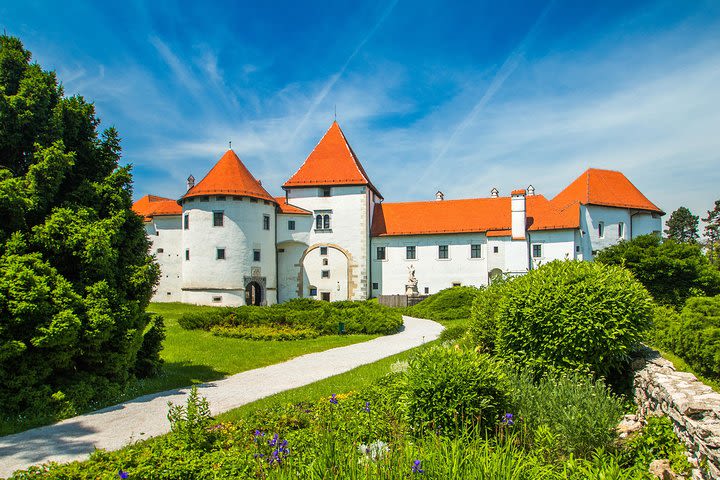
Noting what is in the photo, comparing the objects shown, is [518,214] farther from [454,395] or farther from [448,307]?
[454,395]

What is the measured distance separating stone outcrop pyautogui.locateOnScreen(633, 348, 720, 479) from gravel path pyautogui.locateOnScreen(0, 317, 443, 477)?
636cm

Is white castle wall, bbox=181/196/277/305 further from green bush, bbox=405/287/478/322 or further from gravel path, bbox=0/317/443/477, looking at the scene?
gravel path, bbox=0/317/443/477

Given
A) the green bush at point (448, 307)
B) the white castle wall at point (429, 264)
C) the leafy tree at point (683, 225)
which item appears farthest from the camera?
the leafy tree at point (683, 225)

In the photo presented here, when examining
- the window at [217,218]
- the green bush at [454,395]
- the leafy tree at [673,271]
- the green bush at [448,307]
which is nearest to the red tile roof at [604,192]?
the leafy tree at [673,271]

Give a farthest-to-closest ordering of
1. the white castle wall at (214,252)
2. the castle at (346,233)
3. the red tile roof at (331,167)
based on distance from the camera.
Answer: the red tile roof at (331,167) < the castle at (346,233) < the white castle wall at (214,252)

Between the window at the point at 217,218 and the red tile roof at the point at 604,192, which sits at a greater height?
the red tile roof at the point at 604,192

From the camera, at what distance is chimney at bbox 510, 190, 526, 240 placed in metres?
33.3

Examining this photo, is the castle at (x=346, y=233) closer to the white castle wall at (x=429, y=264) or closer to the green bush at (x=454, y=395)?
the white castle wall at (x=429, y=264)

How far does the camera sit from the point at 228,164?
33156 mm

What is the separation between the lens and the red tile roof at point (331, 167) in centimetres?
3541

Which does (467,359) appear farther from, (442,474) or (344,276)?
(344,276)

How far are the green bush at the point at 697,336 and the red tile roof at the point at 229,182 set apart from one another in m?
27.7

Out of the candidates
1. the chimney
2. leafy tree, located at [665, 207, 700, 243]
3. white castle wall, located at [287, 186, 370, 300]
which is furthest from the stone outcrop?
leafy tree, located at [665, 207, 700, 243]

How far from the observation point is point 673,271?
829 inches
